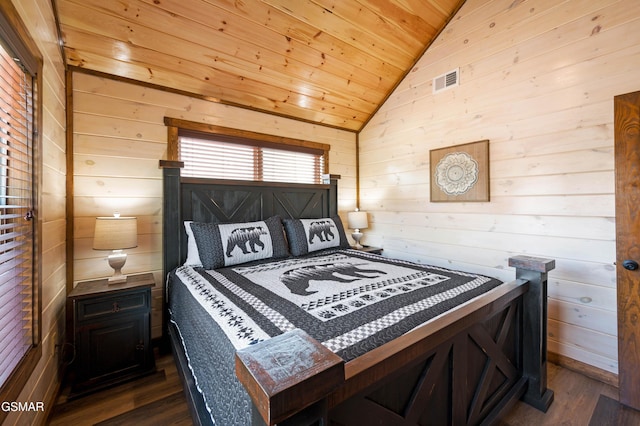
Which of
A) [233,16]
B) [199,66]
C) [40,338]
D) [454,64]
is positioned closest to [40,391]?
[40,338]

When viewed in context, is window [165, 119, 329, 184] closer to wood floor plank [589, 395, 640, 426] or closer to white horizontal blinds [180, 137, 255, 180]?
white horizontal blinds [180, 137, 255, 180]

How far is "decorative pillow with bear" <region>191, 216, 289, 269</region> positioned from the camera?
226 centimetres

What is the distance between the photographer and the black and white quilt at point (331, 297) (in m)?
1.15

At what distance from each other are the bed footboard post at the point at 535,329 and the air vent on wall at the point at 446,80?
6.37 ft

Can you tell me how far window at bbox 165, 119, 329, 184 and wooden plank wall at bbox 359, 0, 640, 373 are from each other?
125cm

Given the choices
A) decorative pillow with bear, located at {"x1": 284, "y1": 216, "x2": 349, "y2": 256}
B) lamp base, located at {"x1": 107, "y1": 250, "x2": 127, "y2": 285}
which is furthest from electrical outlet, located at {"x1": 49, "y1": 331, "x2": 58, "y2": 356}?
decorative pillow with bear, located at {"x1": 284, "y1": 216, "x2": 349, "y2": 256}

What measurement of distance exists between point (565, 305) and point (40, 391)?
3.51m

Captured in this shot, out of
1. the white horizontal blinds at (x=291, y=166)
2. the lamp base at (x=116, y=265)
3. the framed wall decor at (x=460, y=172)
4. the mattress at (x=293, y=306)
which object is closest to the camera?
the mattress at (x=293, y=306)

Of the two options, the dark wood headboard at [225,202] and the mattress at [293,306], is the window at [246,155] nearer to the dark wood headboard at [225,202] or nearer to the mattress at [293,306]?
the dark wood headboard at [225,202]

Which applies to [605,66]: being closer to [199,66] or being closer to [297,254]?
[297,254]

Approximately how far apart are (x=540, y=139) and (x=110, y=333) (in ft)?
11.7

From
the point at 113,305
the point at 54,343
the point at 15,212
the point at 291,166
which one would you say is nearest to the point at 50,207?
the point at 15,212

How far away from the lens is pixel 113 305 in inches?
77.9

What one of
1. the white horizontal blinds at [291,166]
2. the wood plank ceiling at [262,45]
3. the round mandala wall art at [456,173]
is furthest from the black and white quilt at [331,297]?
the wood plank ceiling at [262,45]
